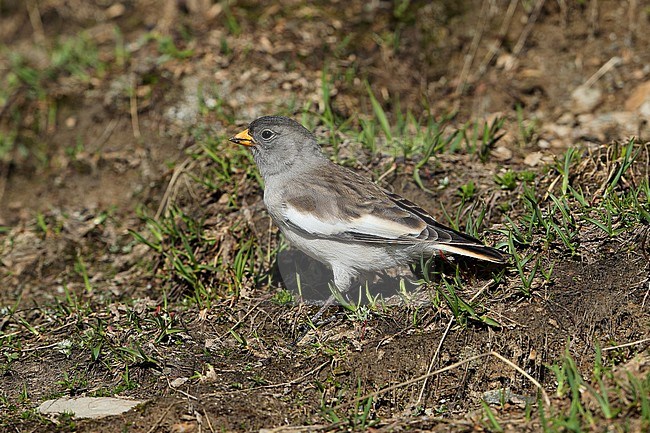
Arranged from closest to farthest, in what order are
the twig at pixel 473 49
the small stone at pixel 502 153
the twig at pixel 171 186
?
the small stone at pixel 502 153 < the twig at pixel 171 186 < the twig at pixel 473 49

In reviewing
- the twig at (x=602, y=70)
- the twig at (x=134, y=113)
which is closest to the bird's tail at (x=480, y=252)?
the twig at (x=602, y=70)

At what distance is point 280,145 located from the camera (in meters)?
5.32

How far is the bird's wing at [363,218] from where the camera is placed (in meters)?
4.54

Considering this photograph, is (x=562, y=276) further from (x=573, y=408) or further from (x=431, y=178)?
(x=431, y=178)

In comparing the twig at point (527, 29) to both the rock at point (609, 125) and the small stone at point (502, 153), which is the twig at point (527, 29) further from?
the small stone at point (502, 153)

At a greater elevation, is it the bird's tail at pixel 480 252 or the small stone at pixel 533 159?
the bird's tail at pixel 480 252

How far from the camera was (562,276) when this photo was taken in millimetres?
4574

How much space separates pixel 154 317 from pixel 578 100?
4.25 metres

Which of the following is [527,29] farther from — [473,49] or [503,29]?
[473,49]

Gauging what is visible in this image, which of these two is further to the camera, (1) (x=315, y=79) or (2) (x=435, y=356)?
(1) (x=315, y=79)

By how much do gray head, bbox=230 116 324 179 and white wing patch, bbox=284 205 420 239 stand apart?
0.61m

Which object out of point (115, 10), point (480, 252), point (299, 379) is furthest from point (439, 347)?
point (115, 10)

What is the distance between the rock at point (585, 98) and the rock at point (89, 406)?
182 inches

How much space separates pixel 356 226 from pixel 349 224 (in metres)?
0.05
